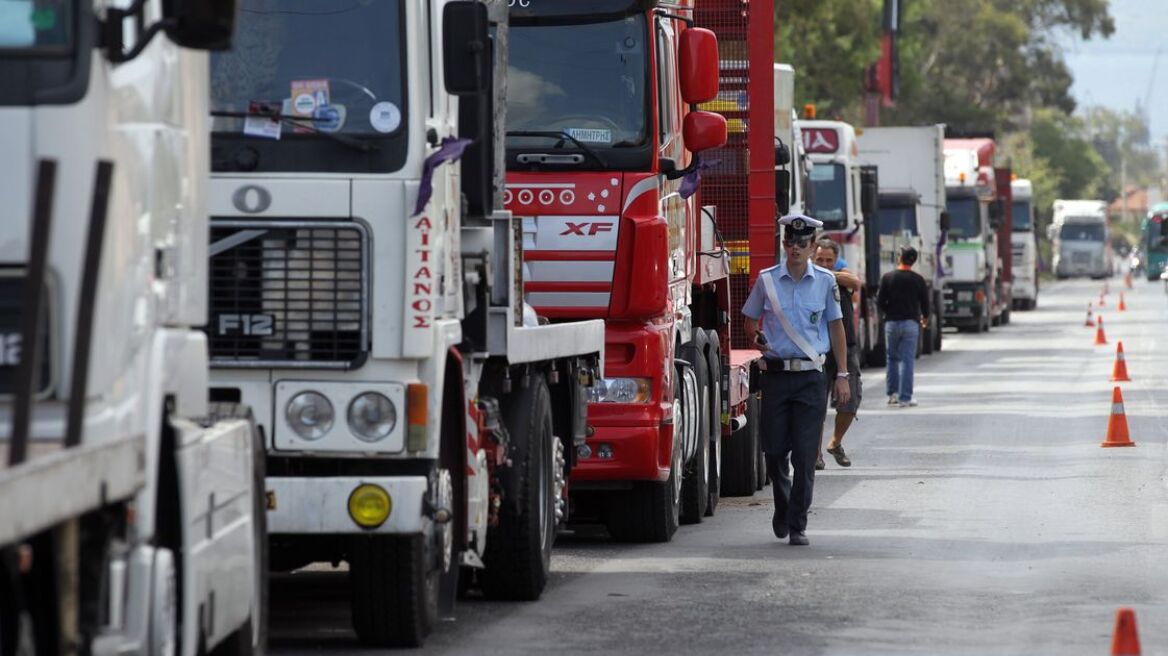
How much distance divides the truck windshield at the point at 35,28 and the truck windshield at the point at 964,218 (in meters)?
39.4

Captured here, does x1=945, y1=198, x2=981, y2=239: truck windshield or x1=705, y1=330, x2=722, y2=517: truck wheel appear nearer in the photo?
x1=705, y1=330, x2=722, y2=517: truck wheel

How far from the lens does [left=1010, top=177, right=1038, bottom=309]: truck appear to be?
198 ft

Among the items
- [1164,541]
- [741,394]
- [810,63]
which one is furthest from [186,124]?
[810,63]

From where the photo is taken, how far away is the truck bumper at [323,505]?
898 cm

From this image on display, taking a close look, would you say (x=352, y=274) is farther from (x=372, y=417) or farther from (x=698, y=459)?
(x=698, y=459)

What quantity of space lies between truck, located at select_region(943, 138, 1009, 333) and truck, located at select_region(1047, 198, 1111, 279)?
60.2 metres

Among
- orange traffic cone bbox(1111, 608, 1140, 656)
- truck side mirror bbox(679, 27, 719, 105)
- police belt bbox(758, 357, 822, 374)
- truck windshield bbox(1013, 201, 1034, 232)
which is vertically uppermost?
truck windshield bbox(1013, 201, 1034, 232)

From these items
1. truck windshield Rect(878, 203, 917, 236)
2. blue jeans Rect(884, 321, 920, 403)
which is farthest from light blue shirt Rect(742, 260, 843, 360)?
truck windshield Rect(878, 203, 917, 236)

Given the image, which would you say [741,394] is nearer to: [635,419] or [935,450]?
[635,419]

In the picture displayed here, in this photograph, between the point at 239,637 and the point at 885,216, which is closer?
the point at 239,637

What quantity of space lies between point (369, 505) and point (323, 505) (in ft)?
0.56

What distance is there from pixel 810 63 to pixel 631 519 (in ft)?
143

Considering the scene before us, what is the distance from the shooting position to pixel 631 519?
45.4 feet

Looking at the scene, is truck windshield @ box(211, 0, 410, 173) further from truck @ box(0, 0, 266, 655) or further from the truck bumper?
truck @ box(0, 0, 266, 655)
